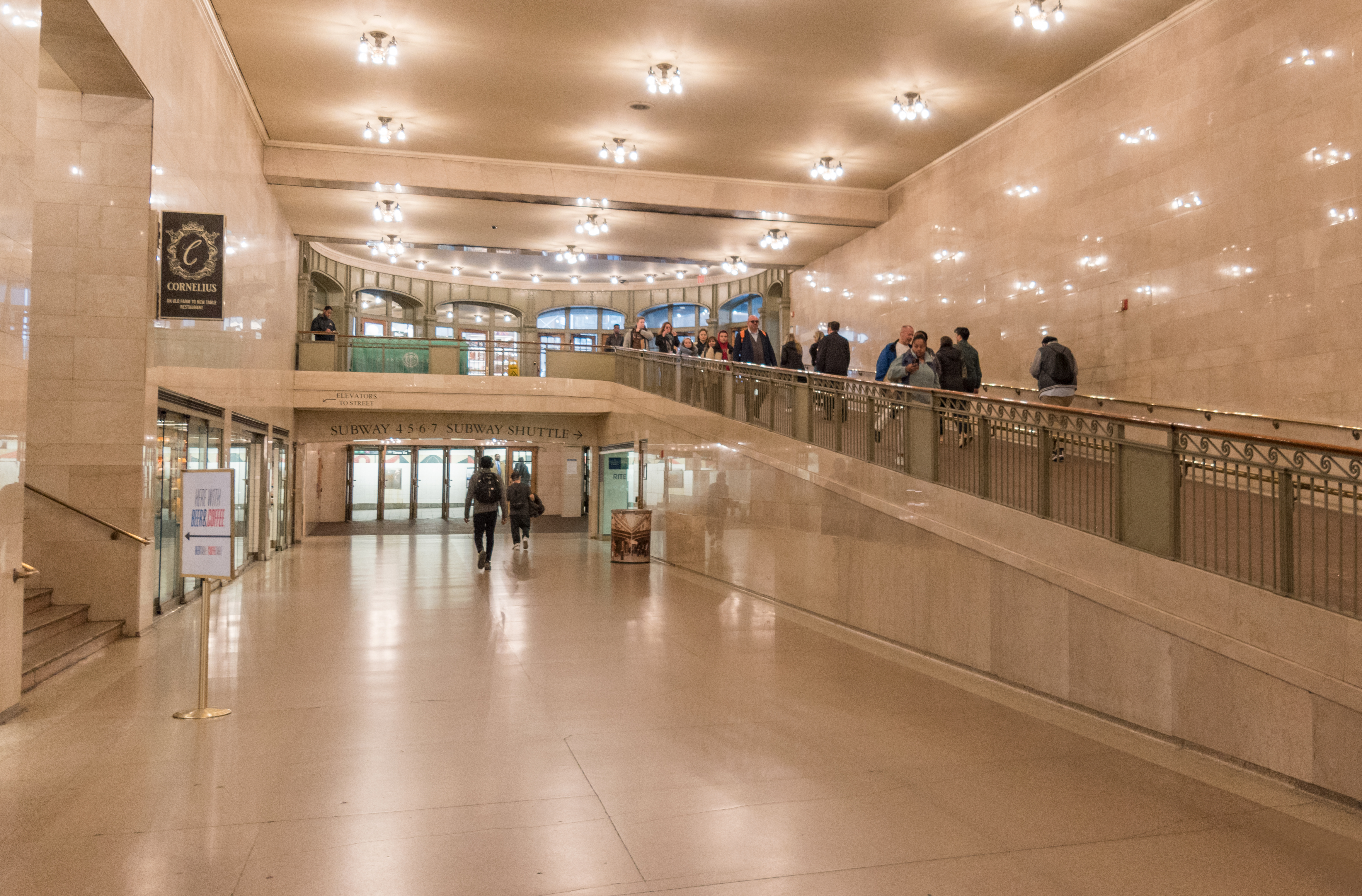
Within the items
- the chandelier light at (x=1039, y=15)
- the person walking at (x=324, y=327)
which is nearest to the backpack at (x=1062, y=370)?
the chandelier light at (x=1039, y=15)

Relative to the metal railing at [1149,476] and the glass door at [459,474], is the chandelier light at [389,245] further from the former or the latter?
the metal railing at [1149,476]

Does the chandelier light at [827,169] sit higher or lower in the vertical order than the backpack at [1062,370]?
higher

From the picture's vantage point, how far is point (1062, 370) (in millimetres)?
11125

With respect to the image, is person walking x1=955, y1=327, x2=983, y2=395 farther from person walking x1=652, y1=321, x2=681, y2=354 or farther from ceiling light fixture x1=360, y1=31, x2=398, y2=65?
ceiling light fixture x1=360, y1=31, x2=398, y2=65

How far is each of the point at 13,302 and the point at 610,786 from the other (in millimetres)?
4772

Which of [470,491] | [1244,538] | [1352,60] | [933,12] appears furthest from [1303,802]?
[470,491]

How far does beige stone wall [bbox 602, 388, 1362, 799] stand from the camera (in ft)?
15.7

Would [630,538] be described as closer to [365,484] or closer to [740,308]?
[740,308]

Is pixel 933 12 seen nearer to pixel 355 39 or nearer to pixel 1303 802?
pixel 355 39

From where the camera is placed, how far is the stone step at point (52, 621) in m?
7.34

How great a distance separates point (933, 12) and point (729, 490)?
6.85m

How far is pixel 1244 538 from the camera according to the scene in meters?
5.47

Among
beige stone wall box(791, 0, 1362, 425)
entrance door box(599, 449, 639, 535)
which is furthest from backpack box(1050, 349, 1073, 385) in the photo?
entrance door box(599, 449, 639, 535)

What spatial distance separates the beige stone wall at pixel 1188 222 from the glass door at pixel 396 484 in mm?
20018
